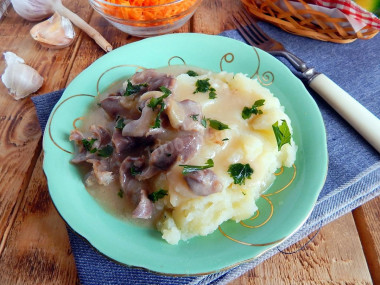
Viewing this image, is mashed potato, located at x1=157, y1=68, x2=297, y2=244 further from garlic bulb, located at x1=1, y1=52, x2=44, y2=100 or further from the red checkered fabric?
garlic bulb, located at x1=1, y1=52, x2=44, y2=100

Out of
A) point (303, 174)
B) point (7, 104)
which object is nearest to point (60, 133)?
point (7, 104)

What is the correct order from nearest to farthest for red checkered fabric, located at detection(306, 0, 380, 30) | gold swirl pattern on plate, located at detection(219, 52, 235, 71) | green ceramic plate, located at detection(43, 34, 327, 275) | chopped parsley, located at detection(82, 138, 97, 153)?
1. green ceramic plate, located at detection(43, 34, 327, 275)
2. chopped parsley, located at detection(82, 138, 97, 153)
3. gold swirl pattern on plate, located at detection(219, 52, 235, 71)
4. red checkered fabric, located at detection(306, 0, 380, 30)

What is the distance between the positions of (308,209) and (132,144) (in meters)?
1.41

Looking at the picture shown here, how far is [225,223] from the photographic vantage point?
7.38 feet

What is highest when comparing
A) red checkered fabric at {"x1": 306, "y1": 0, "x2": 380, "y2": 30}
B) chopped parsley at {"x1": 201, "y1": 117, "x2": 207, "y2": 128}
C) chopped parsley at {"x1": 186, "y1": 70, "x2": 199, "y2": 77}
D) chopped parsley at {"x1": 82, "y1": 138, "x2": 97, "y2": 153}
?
red checkered fabric at {"x1": 306, "y1": 0, "x2": 380, "y2": 30}

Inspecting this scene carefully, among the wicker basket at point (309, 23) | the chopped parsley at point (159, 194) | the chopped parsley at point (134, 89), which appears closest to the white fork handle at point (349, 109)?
the wicker basket at point (309, 23)

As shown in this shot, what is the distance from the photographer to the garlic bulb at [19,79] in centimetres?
333

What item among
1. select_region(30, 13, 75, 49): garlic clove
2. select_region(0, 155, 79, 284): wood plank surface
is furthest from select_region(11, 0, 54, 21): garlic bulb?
select_region(0, 155, 79, 284): wood plank surface

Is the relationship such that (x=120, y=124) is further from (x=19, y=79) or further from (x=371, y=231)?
(x=371, y=231)

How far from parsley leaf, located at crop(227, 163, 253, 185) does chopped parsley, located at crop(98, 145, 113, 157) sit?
1.01 metres

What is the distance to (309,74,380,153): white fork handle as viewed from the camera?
2.77 metres

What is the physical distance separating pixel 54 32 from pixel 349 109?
340cm

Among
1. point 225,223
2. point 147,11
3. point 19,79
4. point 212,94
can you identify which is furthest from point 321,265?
point 19,79

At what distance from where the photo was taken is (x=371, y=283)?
89.7 inches
